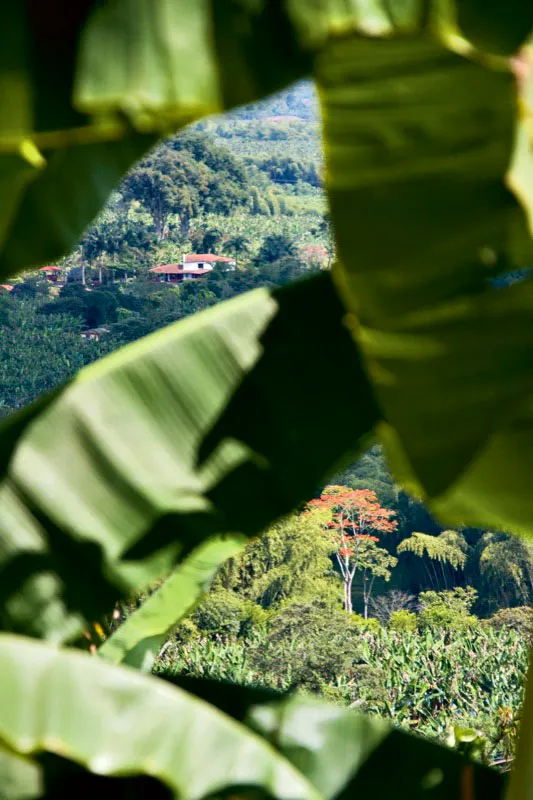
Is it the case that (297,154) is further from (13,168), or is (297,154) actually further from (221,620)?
(13,168)

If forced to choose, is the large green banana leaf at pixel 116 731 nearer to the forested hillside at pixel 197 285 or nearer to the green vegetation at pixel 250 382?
the green vegetation at pixel 250 382

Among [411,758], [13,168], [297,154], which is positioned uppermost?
[13,168]

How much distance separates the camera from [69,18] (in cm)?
45

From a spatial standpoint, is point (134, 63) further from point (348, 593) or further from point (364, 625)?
point (348, 593)

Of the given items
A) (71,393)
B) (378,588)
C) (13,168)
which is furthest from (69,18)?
(378,588)

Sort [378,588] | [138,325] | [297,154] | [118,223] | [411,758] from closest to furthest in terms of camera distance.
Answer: [411,758]
[378,588]
[138,325]
[118,223]
[297,154]

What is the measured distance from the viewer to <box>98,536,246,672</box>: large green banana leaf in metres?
0.72

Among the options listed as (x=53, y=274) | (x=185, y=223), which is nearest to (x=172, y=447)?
(x=53, y=274)

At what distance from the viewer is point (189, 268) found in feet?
72.3

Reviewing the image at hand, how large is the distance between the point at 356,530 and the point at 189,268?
9468 millimetres

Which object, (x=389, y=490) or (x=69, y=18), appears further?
(x=389, y=490)

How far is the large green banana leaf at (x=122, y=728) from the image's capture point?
488 millimetres

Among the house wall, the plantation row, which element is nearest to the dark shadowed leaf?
the plantation row

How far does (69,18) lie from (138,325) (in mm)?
19085
